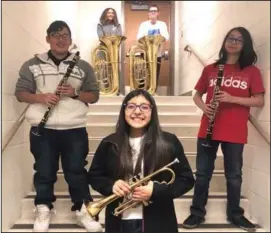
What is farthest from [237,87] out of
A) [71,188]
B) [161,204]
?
[71,188]

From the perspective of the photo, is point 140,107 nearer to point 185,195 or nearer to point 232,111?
point 232,111

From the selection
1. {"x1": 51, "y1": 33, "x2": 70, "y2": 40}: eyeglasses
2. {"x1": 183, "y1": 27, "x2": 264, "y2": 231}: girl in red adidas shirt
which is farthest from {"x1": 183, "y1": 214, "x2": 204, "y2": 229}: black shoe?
{"x1": 51, "y1": 33, "x2": 70, "y2": 40}: eyeglasses

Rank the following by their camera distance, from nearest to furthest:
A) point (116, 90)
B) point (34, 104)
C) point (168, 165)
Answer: point (168, 165), point (34, 104), point (116, 90)

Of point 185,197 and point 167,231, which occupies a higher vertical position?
point 167,231

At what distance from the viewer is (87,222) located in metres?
0.91

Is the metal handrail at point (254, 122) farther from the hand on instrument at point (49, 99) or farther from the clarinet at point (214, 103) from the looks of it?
the hand on instrument at point (49, 99)

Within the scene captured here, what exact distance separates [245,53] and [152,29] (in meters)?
0.31

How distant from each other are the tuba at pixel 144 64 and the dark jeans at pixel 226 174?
23 centimetres

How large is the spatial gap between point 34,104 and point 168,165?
423mm

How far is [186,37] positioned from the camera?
2.55ft

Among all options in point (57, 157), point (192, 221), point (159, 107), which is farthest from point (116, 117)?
point (192, 221)

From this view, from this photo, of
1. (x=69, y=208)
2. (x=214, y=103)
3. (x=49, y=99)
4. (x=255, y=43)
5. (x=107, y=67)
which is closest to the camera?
(x=255, y=43)

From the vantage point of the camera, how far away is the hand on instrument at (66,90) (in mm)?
802

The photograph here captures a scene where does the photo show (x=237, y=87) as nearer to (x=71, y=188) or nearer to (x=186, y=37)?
(x=186, y=37)
